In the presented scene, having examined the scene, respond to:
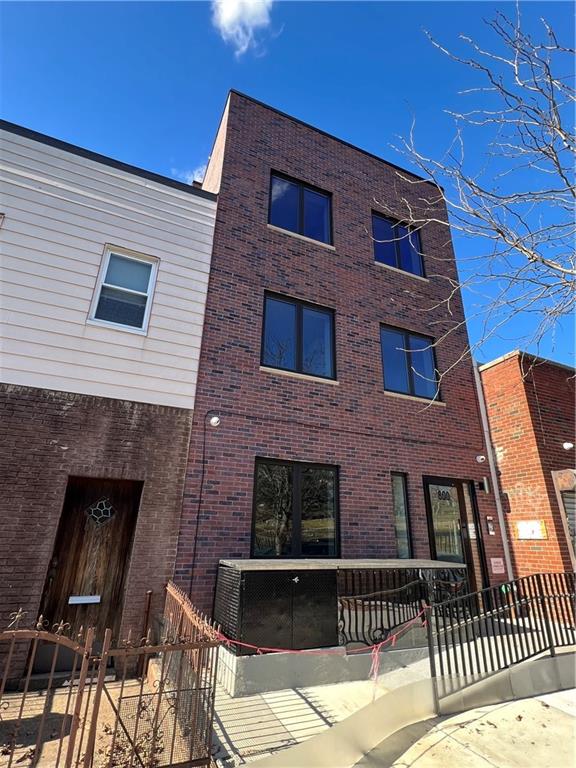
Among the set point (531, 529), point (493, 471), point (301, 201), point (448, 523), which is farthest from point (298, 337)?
point (531, 529)

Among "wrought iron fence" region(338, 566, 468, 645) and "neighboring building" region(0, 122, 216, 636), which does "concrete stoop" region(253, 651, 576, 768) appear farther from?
"neighboring building" region(0, 122, 216, 636)

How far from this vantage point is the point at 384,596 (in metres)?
6.11

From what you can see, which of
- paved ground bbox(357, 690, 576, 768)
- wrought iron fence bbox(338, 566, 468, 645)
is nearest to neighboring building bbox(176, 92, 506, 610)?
wrought iron fence bbox(338, 566, 468, 645)

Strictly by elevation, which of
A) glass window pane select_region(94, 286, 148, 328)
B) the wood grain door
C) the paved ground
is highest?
glass window pane select_region(94, 286, 148, 328)

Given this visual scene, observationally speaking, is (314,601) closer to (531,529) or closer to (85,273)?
(531,529)

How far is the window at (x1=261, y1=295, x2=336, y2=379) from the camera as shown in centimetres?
814

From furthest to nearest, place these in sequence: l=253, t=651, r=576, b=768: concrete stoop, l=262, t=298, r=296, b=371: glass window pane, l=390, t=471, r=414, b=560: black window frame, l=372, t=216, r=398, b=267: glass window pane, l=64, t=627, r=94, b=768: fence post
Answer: l=372, t=216, r=398, b=267: glass window pane
l=262, t=298, r=296, b=371: glass window pane
l=390, t=471, r=414, b=560: black window frame
l=253, t=651, r=576, b=768: concrete stoop
l=64, t=627, r=94, b=768: fence post

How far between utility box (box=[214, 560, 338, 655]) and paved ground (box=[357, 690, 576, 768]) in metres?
1.42

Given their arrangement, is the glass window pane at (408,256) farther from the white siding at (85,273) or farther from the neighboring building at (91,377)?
the neighboring building at (91,377)

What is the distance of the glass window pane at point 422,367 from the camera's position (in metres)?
9.56

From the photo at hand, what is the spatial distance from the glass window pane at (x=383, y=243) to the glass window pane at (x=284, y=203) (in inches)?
89.3

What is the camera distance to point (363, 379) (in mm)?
8672

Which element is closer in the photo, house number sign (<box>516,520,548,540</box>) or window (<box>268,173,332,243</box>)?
house number sign (<box>516,520,548,540</box>)

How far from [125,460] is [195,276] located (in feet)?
11.8
